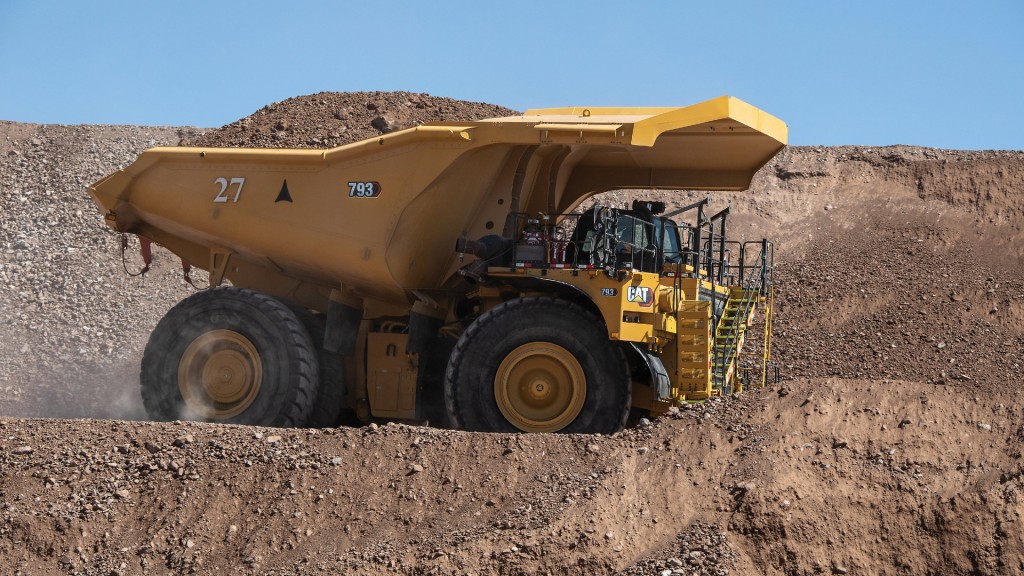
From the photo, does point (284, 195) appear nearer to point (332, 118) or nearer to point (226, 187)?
point (226, 187)

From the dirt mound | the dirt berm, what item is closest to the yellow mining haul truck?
the dirt berm

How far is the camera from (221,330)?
11.7 m

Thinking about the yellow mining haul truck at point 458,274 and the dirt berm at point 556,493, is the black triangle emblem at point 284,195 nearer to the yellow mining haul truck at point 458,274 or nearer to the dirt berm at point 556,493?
the yellow mining haul truck at point 458,274

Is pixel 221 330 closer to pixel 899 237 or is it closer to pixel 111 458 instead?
pixel 111 458

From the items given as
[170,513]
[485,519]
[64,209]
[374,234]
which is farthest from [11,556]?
[64,209]

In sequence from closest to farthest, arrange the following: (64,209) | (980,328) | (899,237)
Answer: (980,328), (899,237), (64,209)

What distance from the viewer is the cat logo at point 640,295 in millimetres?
10430

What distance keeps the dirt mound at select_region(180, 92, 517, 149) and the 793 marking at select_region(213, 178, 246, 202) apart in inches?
427

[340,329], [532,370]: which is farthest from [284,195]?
[532,370]

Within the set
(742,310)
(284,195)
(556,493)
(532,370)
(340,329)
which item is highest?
(284,195)

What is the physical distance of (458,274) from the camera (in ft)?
38.3

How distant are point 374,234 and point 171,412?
9.16ft

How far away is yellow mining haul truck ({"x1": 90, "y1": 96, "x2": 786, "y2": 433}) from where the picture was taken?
34.8 feet

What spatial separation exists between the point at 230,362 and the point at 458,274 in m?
2.49
